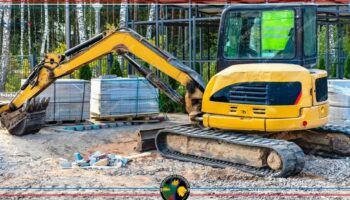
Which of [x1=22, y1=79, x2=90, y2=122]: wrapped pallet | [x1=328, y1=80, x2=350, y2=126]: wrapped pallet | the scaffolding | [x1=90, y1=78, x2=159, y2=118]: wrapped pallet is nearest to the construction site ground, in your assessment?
[x1=328, y1=80, x2=350, y2=126]: wrapped pallet

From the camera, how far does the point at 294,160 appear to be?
8055 mm

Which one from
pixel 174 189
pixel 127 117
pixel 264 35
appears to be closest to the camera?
pixel 174 189

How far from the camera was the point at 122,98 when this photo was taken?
14148 millimetres

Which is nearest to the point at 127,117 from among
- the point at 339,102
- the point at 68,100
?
the point at 68,100

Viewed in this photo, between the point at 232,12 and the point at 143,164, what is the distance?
273 cm

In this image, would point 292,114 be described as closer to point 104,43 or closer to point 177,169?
point 177,169

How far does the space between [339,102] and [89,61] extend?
4691 millimetres

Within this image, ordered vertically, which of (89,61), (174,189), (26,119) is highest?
(89,61)

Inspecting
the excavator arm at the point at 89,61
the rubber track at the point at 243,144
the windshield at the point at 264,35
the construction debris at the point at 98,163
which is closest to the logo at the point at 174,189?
the rubber track at the point at 243,144

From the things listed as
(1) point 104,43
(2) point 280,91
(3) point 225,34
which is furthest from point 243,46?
(1) point 104,43

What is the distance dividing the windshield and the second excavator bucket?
500 centimetres

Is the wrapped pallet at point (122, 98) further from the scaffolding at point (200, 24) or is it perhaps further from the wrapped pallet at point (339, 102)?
the wrapped pallet at point (339, 102)

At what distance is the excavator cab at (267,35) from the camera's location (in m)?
8.79

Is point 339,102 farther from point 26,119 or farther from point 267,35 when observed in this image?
point 26,119
